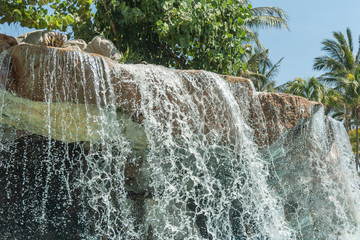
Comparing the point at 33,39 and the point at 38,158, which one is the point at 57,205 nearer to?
the point at 38,158

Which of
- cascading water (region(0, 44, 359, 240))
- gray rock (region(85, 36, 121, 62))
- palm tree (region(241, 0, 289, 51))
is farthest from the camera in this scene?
palm tree (region(241, 0, 289, 51))

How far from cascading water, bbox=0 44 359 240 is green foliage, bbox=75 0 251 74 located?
8.64 feet

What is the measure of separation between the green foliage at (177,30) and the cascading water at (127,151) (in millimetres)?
2633

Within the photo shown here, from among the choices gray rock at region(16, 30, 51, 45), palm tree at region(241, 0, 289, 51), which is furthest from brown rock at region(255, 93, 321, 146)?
palm tree at region(241, 0, 289, 51)

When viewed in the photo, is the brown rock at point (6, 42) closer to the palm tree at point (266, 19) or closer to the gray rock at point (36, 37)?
the gray rock at point (36, 37)

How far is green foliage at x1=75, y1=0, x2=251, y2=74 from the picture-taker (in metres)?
8.05

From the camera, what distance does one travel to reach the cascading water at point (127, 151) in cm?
483

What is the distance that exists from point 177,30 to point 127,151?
3.52 m

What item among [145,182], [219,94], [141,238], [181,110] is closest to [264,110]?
[219,94]

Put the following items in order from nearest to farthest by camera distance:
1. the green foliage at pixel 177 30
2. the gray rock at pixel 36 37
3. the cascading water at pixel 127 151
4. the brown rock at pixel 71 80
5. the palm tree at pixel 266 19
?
the brown rock at pixel 71 80 < the cascading water at pixel 127 151 < the gray rock at pixel 36 37 < the green foliage at pixel 177 30 < the palm tree at pixel 266 19

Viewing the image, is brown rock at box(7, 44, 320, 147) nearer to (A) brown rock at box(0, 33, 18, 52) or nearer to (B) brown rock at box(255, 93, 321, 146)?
Answer: (A) brown rock at box(0, 33, 18, 52)

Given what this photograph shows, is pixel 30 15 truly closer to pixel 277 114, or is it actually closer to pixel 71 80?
pixel 71 80

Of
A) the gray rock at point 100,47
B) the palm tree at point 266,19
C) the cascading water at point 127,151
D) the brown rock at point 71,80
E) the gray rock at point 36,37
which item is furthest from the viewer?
the palm tree at point 266,19

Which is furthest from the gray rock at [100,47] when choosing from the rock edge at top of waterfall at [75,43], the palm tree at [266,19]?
the palm tree at [266,19]
